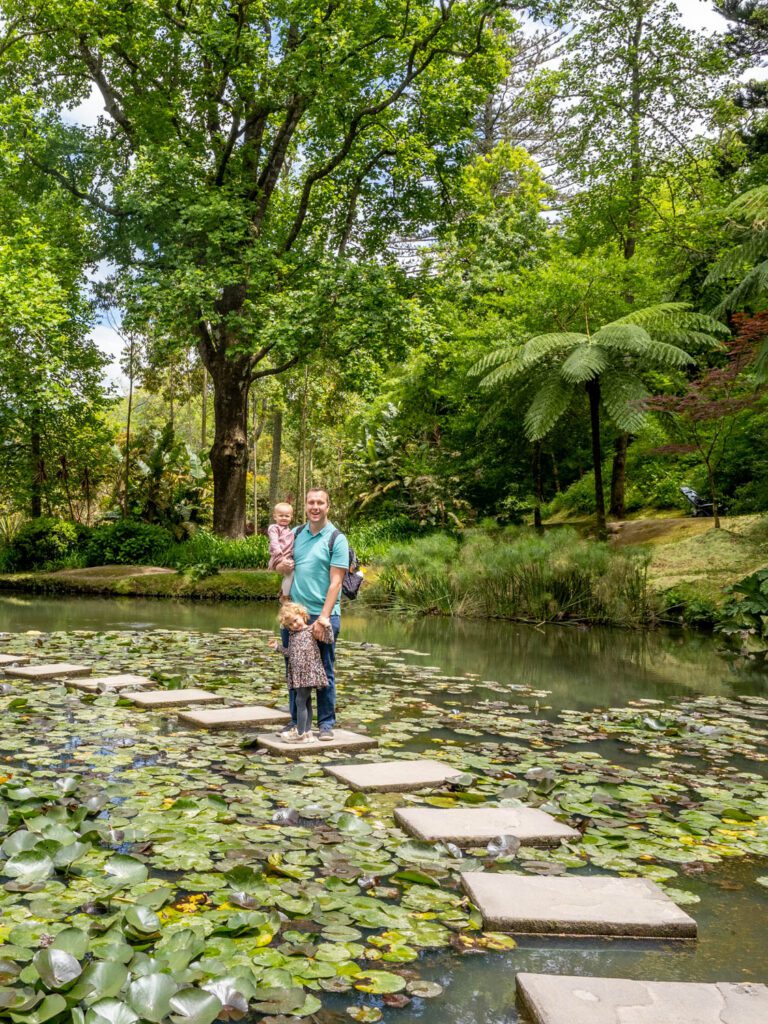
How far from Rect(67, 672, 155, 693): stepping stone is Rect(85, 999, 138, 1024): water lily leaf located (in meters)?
4.02

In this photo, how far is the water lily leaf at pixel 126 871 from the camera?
2.47 metres

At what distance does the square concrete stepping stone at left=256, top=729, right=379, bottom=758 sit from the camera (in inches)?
163

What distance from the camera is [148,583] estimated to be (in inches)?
596

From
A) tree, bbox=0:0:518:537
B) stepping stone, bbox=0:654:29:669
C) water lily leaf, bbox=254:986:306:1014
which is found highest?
tree, bbox=0:0:518:537

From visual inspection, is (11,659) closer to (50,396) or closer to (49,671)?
(49,671)

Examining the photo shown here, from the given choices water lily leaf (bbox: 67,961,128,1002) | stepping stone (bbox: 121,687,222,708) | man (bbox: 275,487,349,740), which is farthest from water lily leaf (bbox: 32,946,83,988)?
stepping stone (bbox: 121,687,222,708)

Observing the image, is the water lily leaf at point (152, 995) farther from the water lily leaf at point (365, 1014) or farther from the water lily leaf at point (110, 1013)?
the water lily leaf at point (365, 1014)

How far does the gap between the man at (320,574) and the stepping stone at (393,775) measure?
2.12 feet

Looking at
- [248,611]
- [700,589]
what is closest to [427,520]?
[248,611]

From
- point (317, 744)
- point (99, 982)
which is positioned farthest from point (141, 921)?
point (317, 744)

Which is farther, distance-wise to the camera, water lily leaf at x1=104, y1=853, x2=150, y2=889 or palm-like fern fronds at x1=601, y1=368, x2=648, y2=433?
palm-like fern fronds at x1=601, y1=368, x2=648, y2=433

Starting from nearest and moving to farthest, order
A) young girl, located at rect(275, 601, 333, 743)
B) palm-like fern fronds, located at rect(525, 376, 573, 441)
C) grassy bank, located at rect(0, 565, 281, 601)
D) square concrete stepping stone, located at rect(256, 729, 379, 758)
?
square concrete stepping stone, located at rect(256, 729, 379, 758), young girl, located at rect(275, 601, 333, 743), palm-like fern fronds, located at rect(525, 376, 573, 441), grassy bank, located at rect(0, 565, 281, 601)

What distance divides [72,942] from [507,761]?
8.33ft

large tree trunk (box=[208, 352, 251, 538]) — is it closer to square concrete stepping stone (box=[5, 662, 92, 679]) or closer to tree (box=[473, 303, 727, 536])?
tree (box=[473, 303, 727, 536])
